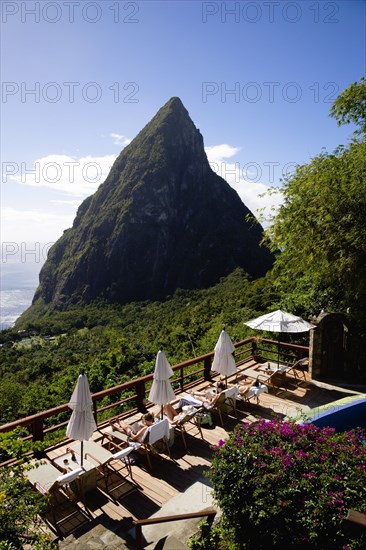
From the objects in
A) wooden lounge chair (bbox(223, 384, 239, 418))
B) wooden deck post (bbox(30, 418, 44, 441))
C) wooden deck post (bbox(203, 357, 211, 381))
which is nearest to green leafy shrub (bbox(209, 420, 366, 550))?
wooden lounge chair (bbox(223, 384, 239, 418))

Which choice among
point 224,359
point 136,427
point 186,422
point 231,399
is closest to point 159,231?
point 224,359

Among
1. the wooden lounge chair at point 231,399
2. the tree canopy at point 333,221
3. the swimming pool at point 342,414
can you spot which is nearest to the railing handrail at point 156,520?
the wooden lounge chair at point 231,399

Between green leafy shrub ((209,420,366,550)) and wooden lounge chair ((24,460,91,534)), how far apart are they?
2193mm

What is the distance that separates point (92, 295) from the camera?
370ft

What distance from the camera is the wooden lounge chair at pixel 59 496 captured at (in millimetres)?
5312

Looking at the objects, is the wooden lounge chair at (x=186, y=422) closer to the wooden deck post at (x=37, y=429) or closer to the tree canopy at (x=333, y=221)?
the wooden deck post at (x=37, y=429)

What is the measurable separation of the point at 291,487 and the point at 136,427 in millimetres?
3855

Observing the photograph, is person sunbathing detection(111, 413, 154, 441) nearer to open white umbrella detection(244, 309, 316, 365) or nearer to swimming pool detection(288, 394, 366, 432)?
swimming pool detection(288, 394, 366, 432)

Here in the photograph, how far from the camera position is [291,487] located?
4055 mm

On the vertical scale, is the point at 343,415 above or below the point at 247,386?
below

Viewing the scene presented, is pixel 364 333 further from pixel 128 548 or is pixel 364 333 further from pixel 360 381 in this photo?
pixel 128 548

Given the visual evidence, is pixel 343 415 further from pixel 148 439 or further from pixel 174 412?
pixel 148 439

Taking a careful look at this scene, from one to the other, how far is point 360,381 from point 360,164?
5.89 metres

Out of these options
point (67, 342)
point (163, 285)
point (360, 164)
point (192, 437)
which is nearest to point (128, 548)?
point (192, 437)
